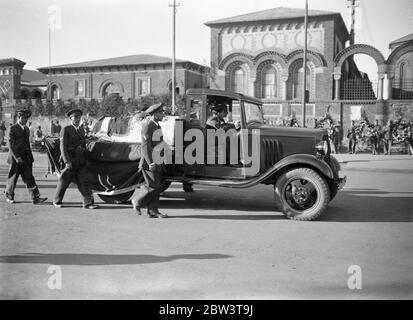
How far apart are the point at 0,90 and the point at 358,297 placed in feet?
145

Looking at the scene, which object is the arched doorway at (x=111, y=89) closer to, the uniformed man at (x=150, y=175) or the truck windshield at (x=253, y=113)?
the truck windshield at (x=253, y=113)

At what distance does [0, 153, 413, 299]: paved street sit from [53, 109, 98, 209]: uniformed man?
0.27 meters

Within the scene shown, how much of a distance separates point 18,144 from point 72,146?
1.09 m

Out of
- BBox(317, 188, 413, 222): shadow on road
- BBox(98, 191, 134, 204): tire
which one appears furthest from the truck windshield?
BBox(98, 191, 134, 204): tire

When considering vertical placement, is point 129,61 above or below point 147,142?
above

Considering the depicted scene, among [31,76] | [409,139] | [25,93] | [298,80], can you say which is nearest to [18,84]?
[25,93]

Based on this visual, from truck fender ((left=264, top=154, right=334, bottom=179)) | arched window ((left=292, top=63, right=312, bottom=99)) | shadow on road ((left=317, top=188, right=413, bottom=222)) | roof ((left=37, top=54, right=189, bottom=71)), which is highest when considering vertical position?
roof ((left=37, top=54, right=189, bottom=71))

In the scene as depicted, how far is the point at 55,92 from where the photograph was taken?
42062mm

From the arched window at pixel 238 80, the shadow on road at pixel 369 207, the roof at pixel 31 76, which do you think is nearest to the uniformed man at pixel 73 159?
the shadow on road at pixel 369 207

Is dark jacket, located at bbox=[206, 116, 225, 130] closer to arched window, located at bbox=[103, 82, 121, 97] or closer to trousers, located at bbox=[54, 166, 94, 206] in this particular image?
trousers, located at bbox=[54, 166, 94, 206]

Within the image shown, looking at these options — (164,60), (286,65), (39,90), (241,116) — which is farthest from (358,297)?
(39,90)

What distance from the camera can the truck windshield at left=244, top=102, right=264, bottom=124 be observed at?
7.82 m

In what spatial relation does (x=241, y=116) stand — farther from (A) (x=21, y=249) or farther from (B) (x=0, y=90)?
(B) (x=0, y=90)

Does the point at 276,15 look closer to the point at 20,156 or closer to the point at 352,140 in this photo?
the point at 352,140
